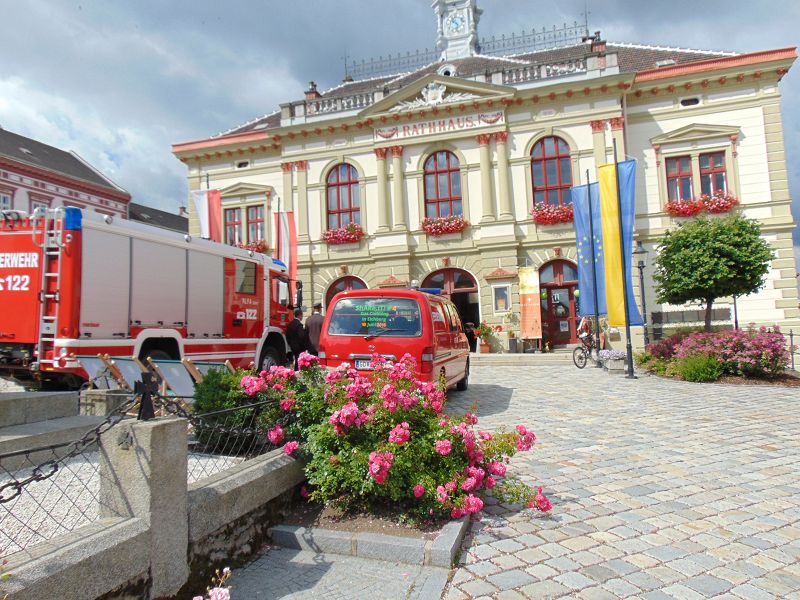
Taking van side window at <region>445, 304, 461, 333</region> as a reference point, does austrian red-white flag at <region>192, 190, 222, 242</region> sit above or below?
above

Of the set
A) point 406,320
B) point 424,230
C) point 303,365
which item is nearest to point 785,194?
point 424,230

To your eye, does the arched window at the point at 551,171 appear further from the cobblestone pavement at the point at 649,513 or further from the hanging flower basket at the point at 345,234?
the cobblestone pavement at the point at 649,513

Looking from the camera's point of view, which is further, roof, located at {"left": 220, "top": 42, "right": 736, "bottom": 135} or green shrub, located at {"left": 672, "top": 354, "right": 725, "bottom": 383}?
roof, located at {"left": 220, "top": 42, "right": 736, "bottom": 135}

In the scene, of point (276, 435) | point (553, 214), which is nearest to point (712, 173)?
point (553, 214)

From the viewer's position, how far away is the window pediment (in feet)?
66.6

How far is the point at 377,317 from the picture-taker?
7.95 m

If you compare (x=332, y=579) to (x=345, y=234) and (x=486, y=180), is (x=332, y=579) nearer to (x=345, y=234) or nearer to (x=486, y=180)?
(x=486, y=180)

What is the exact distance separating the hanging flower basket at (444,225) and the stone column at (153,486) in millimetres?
19818

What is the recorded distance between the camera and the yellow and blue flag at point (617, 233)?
13.1 metres

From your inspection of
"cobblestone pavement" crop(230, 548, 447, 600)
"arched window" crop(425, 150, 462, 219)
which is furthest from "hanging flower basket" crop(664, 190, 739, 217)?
"cobblestone pavement" crop(230, 548, 447, 600)

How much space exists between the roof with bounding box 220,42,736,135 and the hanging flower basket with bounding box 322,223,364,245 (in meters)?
6.27

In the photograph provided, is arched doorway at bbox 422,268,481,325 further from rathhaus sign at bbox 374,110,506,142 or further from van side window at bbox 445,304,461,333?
van side window at bbox 445,304,461,333

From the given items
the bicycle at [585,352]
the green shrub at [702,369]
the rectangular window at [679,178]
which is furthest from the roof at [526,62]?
the green shrub at [702,369]

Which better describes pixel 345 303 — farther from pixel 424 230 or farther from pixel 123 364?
pixel 424 230
